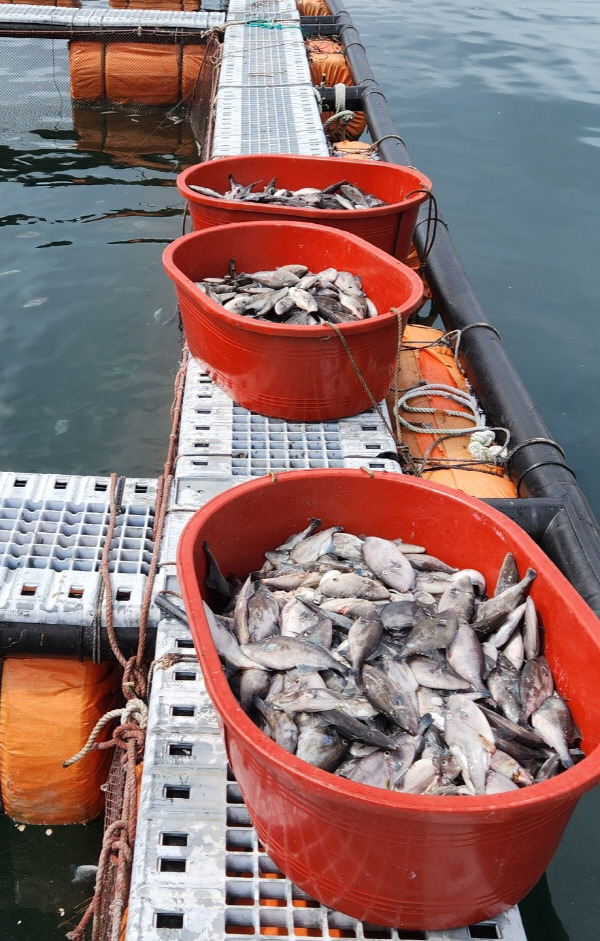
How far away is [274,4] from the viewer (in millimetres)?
12703

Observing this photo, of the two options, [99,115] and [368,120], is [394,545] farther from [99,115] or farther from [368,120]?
[99,115]

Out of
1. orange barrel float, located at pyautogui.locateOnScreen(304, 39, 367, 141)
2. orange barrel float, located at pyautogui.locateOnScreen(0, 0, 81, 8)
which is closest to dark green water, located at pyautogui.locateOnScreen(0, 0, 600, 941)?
orange barrel float, located at pyautogui.locateOnScreen(304, 39, 367, 141)

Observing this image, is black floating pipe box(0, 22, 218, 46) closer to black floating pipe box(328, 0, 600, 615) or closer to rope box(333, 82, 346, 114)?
rope box(333, 82, 346, 114)

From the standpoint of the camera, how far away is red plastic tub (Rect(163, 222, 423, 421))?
3.82m

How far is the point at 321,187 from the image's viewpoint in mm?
5859

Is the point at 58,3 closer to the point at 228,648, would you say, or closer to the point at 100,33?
the point at 100,33

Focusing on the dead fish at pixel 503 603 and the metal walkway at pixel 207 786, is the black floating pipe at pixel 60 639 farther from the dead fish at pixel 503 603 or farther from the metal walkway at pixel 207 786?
the dead fish at pixel 503 603

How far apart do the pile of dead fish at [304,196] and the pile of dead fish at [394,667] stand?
308cm

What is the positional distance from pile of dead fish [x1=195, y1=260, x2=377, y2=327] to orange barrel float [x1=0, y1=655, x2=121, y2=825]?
207 cm

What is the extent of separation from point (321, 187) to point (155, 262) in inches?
122

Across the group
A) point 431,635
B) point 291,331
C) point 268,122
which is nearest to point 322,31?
point 268,122

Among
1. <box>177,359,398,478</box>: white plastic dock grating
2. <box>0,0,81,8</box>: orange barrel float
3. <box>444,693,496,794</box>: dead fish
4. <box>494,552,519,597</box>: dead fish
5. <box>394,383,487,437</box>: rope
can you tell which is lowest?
<box>394,383,487,437</box>: rope

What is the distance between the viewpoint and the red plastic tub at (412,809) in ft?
5.87

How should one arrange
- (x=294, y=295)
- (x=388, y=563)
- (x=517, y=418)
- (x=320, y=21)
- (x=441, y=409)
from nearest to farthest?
(x=388, y=563)
(x=294, y=295)
(x=517, y=418)
(x=441, y=409)
(x=320, y=21)
